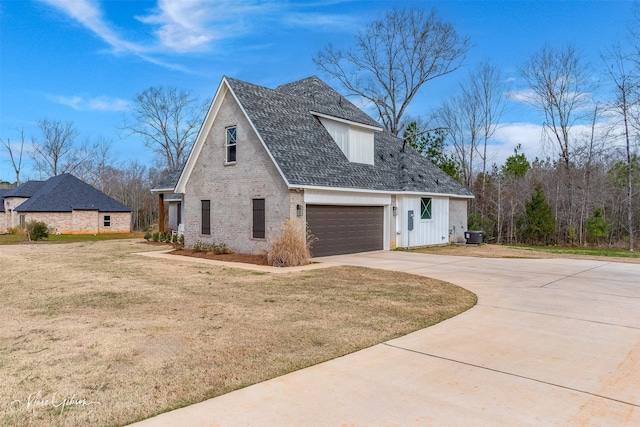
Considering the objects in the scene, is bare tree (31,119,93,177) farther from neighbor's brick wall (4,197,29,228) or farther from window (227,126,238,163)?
window (227,126,238,163)

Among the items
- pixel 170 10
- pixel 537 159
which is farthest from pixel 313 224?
pixel 537 159

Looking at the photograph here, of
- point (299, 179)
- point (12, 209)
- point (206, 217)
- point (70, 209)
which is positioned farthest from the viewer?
point (12, 209)

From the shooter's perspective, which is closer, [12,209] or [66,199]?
[66,199]

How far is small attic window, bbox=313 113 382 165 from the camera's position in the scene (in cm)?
1897

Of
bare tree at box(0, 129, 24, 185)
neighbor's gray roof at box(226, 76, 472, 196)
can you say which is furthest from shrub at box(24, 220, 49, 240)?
bare tree at box(0, 129, 24, 185)

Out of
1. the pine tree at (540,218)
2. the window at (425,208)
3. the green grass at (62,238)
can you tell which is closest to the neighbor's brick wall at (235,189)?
the window at (425,208)

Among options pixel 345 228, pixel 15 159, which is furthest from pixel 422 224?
pixel 15 159

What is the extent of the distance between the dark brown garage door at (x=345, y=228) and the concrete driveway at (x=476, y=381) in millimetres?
9269

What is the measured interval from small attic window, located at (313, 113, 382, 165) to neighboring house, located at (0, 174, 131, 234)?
27.9m

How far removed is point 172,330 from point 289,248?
7856 millimetres

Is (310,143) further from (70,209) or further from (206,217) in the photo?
(70,209)

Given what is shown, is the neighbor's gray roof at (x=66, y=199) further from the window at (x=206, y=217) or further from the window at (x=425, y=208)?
the window at (x=425, y=208)

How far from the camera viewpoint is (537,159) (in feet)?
125

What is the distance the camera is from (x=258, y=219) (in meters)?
16.1
